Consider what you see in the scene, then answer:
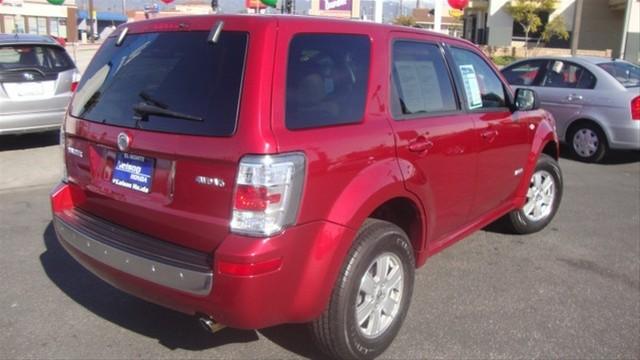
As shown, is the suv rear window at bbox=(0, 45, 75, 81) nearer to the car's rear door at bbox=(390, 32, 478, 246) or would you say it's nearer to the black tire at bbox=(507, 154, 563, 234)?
the car's rear door at bbox=(390, 32, 478, 246)

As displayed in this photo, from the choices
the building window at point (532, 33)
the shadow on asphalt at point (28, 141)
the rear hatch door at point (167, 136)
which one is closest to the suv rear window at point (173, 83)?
the rear hatch door at point (167, 136)

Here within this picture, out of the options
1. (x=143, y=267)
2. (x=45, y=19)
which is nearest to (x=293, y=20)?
(x=143, y=267)

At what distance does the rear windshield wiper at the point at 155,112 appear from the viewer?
2.79 m

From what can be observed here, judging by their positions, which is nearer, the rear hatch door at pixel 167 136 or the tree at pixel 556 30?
the rear hatch door at pixel 167 136

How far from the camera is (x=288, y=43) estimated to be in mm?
2824

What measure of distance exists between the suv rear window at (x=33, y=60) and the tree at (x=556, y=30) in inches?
1504

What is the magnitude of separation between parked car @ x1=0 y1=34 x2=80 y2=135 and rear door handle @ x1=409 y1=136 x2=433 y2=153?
6453mm

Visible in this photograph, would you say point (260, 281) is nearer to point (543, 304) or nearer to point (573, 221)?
point (543, 304)

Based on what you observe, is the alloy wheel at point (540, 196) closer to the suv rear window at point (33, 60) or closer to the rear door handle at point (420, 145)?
the rear door handle at point (420, 145)

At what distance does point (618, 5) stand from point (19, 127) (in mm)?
42551

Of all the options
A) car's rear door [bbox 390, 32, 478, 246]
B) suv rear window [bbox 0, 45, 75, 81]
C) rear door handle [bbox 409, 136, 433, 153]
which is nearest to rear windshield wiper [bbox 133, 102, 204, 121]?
car's rear door [bbox 390, 32, 478, 246]

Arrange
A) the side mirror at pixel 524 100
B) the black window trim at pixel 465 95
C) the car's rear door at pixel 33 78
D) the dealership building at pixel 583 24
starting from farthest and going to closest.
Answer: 1. the dealership building at pixel 583 24
2. the car's rear door at pixel 33 78
3. the side mirror at pixel 524 100
4. the black window trim at pixel 465 95

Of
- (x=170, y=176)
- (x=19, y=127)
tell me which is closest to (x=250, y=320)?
(x=170, y=176)

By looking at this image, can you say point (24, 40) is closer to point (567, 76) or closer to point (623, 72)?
point (567, 76)
